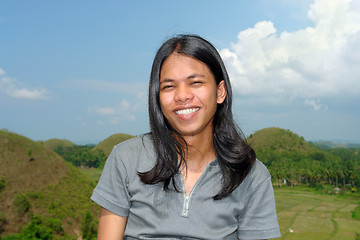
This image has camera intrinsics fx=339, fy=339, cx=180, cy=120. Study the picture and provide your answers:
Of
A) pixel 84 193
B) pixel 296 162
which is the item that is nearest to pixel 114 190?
pixel 84 193

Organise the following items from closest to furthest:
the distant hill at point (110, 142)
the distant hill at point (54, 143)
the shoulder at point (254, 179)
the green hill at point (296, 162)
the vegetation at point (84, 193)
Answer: the shoulder at point (254, 179) → the vegetation at point (84, 193) → the green hill at point (296, 162) → the distant hill at point (110, 142) → the distant hill at point (54, 143)

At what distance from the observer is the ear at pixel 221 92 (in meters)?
1.84

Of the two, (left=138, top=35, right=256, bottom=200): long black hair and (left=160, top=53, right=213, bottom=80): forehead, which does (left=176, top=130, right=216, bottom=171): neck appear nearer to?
(left=138, top=35, right=256, bottom=200): long black hair

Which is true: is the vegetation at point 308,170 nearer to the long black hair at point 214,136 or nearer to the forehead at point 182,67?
the long black hair at point 214,136

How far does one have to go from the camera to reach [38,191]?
32.2m

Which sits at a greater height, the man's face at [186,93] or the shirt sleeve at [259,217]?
the man's face at [186,93]

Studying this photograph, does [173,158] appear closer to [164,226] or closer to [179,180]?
[179,180]

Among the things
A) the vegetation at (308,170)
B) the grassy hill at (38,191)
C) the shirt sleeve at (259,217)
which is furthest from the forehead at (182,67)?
the vegetation at (308,170)

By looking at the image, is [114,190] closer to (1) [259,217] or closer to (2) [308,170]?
(1) [259,217]

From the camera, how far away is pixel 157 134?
181 centimetres

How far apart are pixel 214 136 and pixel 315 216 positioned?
46752 mm

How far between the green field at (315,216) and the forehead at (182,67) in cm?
4042

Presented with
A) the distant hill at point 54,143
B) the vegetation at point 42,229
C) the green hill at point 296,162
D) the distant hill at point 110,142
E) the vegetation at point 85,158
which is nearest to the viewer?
the vegetation at point 42,229

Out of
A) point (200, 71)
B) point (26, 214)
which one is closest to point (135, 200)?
point (200, 71)
